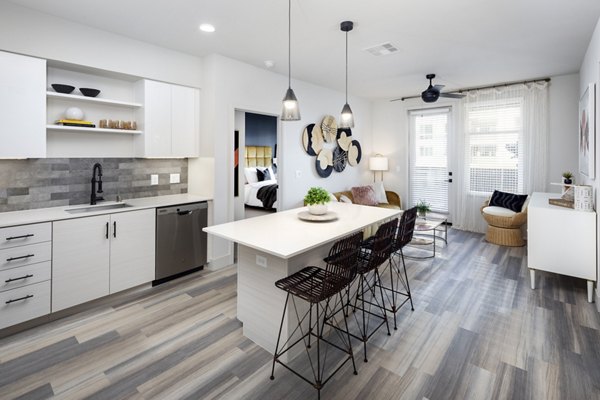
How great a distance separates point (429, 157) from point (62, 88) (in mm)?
6027

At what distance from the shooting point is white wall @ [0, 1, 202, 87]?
2.69m

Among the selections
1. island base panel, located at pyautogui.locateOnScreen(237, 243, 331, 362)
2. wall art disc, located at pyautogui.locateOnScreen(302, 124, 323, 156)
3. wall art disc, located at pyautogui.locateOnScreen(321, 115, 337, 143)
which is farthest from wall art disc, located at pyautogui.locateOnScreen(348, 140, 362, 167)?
island base panel, located at pyautogui.locateOnScreen(237, 243, 331, 362)

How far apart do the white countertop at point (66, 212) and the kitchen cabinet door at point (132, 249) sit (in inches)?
4.3

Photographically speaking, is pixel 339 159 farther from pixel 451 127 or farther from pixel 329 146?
pixel 451 127

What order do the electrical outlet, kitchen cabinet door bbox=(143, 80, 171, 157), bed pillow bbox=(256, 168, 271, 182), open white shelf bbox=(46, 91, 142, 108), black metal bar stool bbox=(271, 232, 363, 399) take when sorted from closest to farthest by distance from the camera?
black metal bar stool bbox=(271, 232, 363, 399) → the electrical outlet → open white shelf bbox=(46, 91, 142, 108) → kitchen cabinet door bbox=(143, 80, 171, 157) → bed pillow bbox=(256, 168, 271, 182)

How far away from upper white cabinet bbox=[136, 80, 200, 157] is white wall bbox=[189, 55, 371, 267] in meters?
0.15

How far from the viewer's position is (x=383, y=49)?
12.4 ft

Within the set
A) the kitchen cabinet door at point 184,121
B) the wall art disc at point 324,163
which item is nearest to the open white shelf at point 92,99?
the kitchen cabinet door at point 184,121

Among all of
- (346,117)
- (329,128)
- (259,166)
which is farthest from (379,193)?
(346,117)

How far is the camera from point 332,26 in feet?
10.3

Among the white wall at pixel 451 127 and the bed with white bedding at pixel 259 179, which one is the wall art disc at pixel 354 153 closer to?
the white wall at pixel 451 127

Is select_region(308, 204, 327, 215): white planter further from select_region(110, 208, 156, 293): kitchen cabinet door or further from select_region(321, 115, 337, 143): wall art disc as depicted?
select_region(321, 115, 337, 143): wall art disc

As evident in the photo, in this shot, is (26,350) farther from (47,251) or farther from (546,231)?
(546,231)

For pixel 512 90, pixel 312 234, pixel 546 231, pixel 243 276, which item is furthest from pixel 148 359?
pixel 512 90
